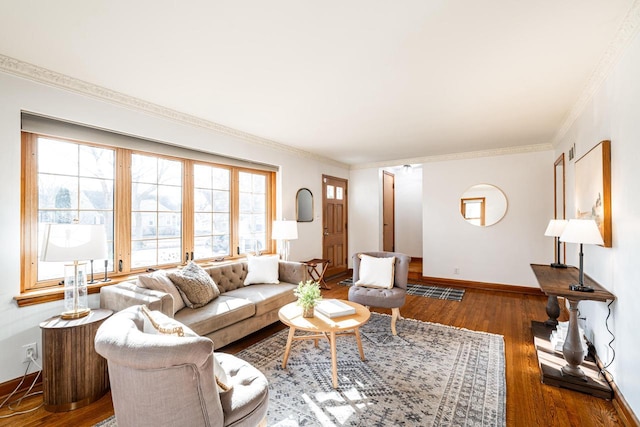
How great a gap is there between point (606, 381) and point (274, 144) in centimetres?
455

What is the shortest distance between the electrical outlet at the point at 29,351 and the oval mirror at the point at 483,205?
6105mm

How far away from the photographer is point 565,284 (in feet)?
8.52

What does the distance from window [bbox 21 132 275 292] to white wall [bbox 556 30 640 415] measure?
4.01 m

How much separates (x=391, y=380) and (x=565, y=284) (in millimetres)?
1720

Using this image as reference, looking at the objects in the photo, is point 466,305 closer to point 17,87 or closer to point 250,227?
point 250,227

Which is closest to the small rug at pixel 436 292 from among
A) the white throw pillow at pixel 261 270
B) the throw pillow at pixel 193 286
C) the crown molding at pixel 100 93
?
the white throw pillow at pixel 261 270

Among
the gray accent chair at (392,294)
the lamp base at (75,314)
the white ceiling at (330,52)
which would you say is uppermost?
the white ceiling at (330,52)

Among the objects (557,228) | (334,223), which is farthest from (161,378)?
(334,223)

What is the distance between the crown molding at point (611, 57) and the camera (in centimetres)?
181

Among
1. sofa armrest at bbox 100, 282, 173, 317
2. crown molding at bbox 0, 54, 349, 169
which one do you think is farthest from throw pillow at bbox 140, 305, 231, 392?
crown molding at bbox 0, 54, 349, 169

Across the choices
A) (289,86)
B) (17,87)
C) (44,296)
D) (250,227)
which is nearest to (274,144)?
(250,227)

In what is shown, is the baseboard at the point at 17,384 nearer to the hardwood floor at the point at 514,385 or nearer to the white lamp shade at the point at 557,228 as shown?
the hardwood floor at the point at 514,385

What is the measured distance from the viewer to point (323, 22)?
1.84 metres

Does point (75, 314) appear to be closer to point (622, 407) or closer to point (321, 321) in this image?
point (321, 321)
